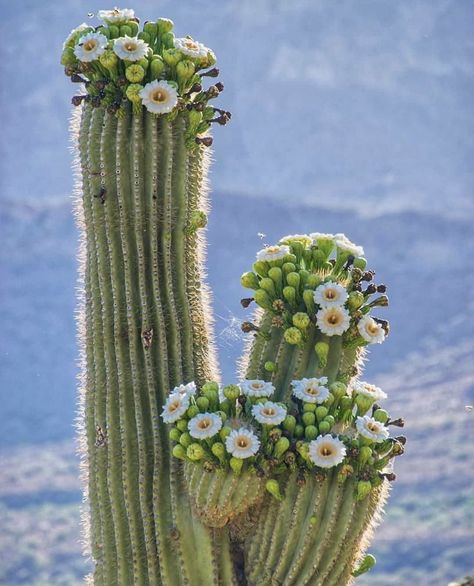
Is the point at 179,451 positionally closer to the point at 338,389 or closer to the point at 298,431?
the point at 298,431

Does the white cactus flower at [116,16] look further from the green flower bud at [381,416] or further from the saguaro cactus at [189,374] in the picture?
the green flower bud at [381,416]

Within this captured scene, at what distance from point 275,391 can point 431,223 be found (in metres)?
21.5

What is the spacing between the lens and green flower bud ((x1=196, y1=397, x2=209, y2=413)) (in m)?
4.26

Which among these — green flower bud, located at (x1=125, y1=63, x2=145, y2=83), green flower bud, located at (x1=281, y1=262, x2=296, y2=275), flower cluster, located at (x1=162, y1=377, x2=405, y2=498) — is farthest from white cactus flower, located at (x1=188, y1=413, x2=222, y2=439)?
green flower bud, located at (x1=125, y1=63, x2=145, y2=83)

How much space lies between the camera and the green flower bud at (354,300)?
445cm

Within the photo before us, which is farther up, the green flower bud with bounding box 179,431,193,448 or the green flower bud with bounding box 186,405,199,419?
the green flower bud with bounding box 186,405,199,419

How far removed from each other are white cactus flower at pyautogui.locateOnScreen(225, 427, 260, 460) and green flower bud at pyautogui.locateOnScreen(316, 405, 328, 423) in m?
0.26

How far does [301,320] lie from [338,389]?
29cm

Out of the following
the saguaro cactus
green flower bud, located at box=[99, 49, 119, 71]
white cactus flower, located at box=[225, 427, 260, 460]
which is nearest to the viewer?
white cactus flower, located at box=[225, 427, 260, 460]

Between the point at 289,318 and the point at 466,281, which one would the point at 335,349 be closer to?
the point at 289,318

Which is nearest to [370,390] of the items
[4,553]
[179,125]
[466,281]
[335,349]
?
[335,349]

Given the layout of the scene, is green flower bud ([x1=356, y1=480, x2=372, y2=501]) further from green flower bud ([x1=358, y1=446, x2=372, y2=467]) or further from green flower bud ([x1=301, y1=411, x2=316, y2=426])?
green flower bud ([x1=301, y1=411, x2=316, y2=426])

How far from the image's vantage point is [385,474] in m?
4.30

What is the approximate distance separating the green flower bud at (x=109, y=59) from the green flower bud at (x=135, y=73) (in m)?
0.07
